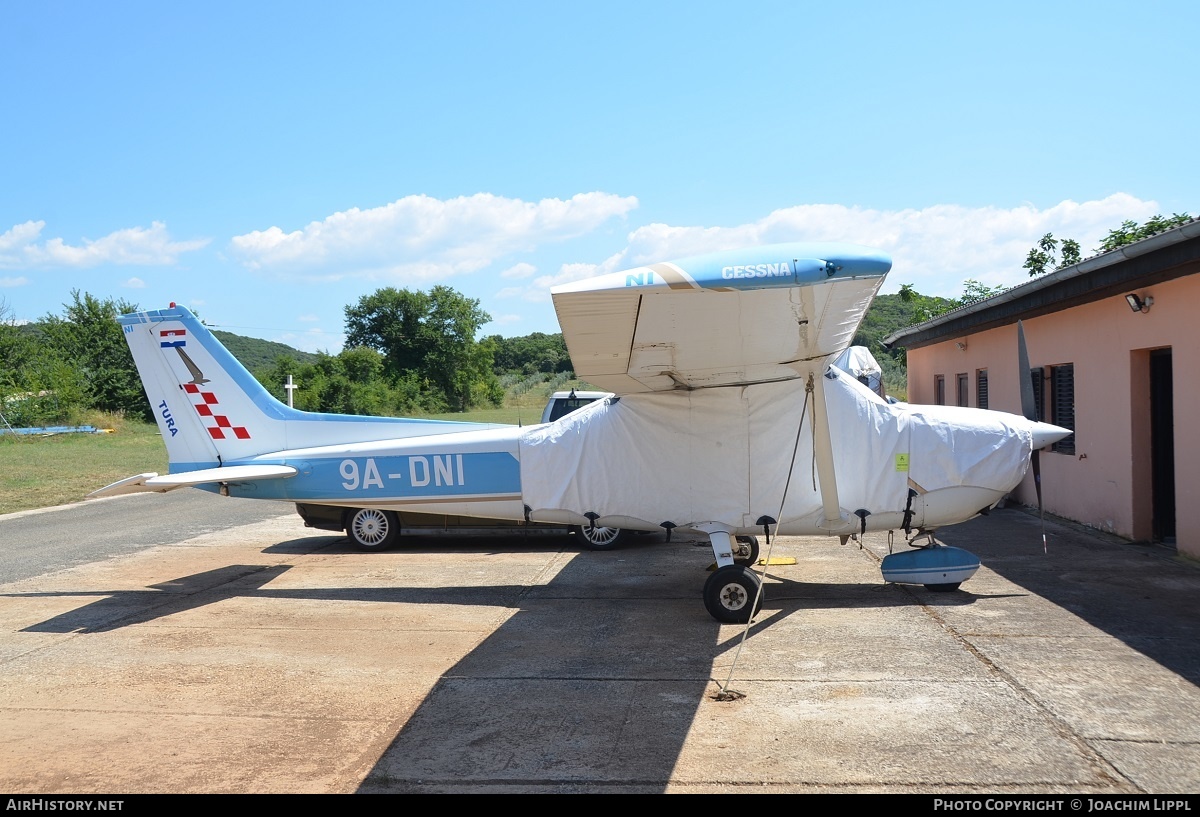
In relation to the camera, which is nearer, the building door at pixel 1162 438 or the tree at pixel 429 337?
the building door at pixel 1162 438

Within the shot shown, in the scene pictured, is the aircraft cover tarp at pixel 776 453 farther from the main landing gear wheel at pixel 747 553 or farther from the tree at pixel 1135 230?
the tree at pixel 1135 230

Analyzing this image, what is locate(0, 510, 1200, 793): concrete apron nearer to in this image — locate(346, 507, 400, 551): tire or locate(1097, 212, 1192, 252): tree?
locate(346, 507, 400, 551): tire

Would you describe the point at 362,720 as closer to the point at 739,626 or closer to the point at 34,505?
the point at 739,626

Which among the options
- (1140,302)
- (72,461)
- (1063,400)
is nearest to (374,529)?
(1140,302)

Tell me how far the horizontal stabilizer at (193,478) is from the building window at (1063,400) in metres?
9.50

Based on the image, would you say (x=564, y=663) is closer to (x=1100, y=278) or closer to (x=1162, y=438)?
(x=1162, y=438)

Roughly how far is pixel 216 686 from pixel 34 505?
1242 centimetres

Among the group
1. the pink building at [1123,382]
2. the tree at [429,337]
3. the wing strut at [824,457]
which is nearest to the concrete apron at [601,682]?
the wing strut at [824,457]

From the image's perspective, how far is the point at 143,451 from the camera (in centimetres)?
2911

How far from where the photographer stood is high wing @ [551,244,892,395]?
14.3 ft

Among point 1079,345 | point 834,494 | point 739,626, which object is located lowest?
point 739,626

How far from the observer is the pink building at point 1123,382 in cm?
854
